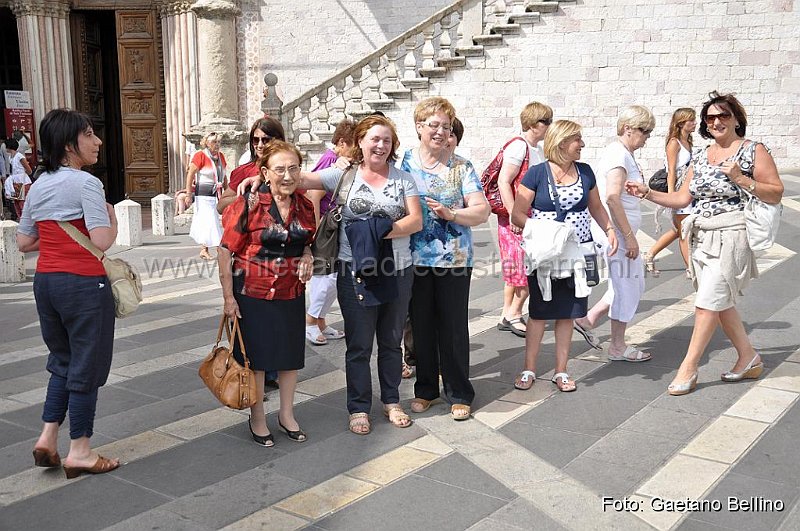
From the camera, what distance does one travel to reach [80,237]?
4.10 meters

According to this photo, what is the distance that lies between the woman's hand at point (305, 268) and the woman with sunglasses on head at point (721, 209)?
214 centimetres

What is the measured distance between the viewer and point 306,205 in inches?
186

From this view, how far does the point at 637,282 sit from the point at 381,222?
224 centimetres

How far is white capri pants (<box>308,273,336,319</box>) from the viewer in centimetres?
668

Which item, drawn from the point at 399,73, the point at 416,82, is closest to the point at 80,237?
the point at 416,82

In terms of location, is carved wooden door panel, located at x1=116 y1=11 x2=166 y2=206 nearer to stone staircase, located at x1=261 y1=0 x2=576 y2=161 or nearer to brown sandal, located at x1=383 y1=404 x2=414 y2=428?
stone staircase, located at x1=261 y1=0 x2=576 y2=161

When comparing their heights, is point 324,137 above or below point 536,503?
above

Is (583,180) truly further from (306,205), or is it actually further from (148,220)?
(148,220)

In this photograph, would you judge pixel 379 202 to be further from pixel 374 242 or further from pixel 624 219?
pixel 624 219

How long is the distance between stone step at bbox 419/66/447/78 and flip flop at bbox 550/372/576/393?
467 inches

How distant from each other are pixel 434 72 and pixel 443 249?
12.2m

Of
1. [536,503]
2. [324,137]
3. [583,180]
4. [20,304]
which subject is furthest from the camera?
[324,137]

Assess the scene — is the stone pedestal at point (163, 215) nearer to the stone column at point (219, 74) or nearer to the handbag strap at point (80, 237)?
the stone column at point (219, 74)

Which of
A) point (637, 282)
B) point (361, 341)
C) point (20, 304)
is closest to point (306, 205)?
point (361, 341)
